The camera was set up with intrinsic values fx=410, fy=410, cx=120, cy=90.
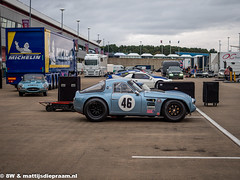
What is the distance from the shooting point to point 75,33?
111m

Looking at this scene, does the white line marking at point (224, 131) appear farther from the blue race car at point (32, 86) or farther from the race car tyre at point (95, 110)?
the blue race car at point (32, 86)

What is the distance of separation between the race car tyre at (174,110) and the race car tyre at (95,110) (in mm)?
1768

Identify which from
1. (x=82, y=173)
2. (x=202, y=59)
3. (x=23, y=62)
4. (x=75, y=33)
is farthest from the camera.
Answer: (x=75, y=33)

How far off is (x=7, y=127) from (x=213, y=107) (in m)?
9.09

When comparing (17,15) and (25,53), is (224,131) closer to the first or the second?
(25,53)

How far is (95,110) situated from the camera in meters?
12.2

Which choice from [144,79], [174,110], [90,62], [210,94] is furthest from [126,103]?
[90,62]

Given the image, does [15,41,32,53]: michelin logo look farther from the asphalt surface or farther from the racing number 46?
the racing number 46

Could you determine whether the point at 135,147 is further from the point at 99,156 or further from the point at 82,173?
the point at 82,173

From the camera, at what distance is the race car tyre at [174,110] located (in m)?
12.0

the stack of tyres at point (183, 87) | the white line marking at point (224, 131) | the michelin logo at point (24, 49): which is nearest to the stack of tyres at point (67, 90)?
the stack of tyres at point (183, 87)

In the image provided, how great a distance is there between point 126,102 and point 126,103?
3 cm

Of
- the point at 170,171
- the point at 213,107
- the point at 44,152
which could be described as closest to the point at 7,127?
the point at 44,152

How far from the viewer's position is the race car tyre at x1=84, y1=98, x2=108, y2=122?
12.1m
